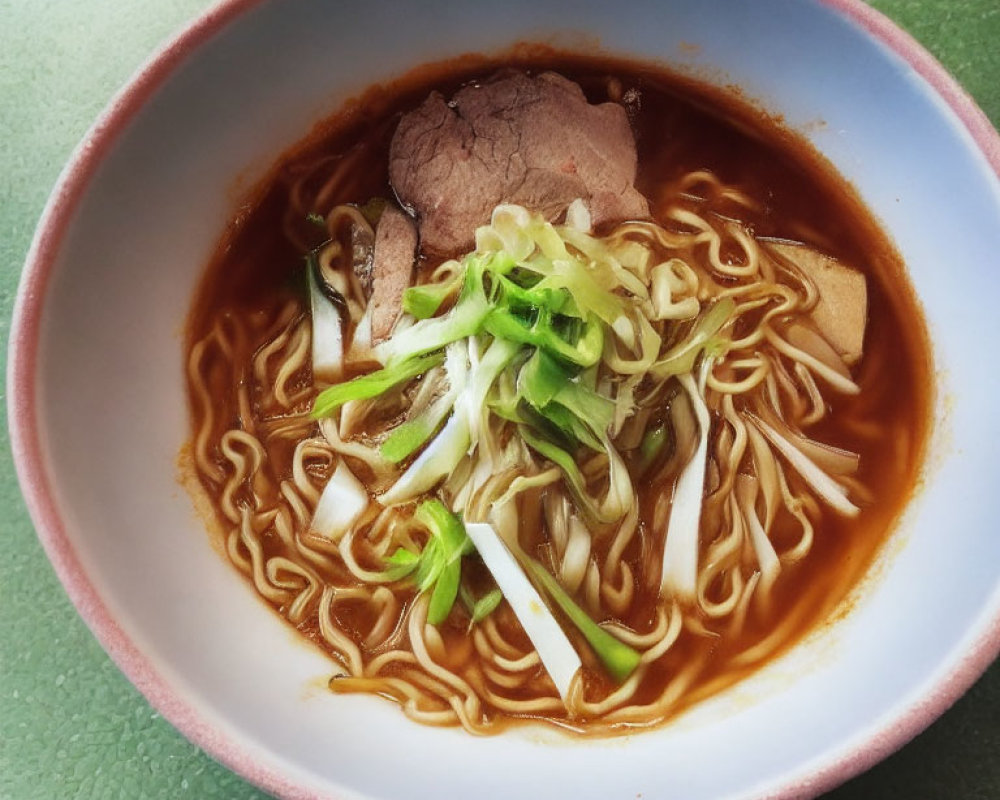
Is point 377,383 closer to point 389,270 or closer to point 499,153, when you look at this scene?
point 389,270

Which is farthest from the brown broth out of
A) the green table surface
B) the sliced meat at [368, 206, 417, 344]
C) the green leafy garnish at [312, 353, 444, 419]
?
the green table surface

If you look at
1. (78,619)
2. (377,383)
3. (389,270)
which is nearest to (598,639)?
(377,383)

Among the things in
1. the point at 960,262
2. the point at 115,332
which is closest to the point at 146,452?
the point at 115,332

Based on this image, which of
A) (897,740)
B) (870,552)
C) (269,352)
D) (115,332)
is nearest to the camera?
(897,740)

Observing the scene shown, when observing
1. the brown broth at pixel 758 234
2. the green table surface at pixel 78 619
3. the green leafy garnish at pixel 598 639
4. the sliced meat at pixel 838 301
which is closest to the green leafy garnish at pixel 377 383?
the brown broth at pixel 758 234

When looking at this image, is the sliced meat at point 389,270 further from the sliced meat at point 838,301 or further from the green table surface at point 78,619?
the sliced meat at point 838,301

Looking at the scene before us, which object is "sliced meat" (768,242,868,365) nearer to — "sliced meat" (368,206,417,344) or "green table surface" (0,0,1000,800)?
"green table surface" (0,0,1000,800)

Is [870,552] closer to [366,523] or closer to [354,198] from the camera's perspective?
[366,523]
